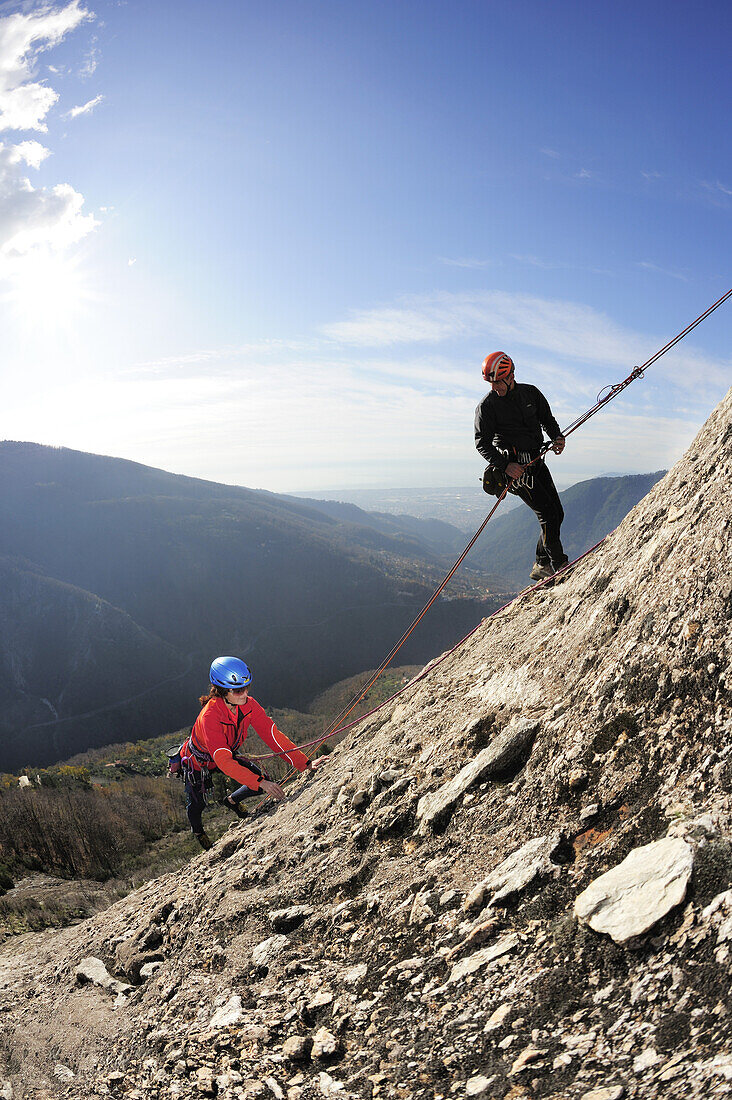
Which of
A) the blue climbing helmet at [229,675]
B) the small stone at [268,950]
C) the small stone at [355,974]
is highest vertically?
the blue climbing helmet at [229,675]

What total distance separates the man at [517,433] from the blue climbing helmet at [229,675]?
483 centimetres

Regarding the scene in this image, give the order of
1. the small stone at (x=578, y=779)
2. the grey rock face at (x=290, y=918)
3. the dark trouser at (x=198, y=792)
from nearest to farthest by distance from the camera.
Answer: the small stone at (x=578, y=779) < the grey rock face at (x=290, y=918) < the dark trouser at (x=198, y=792)

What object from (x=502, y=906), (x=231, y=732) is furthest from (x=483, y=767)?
(x=231, y=732)

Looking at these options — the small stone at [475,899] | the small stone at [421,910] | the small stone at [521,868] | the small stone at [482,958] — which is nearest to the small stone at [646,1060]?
the small stone at [482,958]

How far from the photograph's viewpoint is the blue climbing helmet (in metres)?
7.66

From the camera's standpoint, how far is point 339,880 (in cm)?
554

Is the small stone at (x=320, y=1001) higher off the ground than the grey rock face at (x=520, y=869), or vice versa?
the grey rock face at (x=520, y=869)

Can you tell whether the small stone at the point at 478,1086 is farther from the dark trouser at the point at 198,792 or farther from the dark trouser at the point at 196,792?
the dark trouser at the point at 196,792

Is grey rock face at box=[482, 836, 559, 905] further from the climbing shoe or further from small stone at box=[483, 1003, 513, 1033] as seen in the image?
the climbing shoe

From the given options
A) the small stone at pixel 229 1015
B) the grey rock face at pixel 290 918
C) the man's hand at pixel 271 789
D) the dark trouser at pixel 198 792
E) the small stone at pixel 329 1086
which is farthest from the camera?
the dark trouser at pixel 198 792

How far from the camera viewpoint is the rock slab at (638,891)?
320 cm

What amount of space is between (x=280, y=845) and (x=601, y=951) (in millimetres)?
4574

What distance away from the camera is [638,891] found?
11.1 feet

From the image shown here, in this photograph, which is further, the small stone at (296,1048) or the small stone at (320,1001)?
the small stone at (320,1001)
